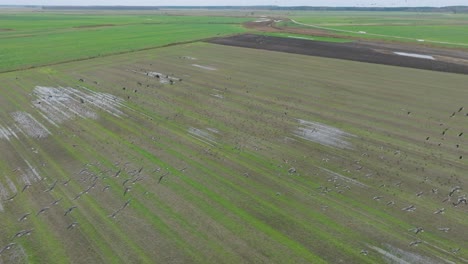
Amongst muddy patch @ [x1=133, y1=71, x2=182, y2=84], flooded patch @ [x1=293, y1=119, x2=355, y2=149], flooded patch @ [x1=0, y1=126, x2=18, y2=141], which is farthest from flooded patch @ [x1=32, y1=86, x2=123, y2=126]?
flooded patch @ [x1=293, y1=119, x2=355, y2=149]

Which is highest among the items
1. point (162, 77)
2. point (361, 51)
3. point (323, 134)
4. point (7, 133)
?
point (361, 51)

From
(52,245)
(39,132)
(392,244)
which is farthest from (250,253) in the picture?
(39,132)

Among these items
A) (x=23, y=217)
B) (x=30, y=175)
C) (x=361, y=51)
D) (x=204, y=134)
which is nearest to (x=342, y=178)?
(x=204, y=134)

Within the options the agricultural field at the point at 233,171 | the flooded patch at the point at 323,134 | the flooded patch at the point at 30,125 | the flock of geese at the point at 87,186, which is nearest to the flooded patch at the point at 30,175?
the agricultural field at the point at 233,171

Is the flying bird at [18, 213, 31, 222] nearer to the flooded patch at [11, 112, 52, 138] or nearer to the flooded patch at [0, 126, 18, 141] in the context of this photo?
the flooded patch at [11, 112, 52, 138]

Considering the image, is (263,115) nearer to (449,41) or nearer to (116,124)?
(116,124)

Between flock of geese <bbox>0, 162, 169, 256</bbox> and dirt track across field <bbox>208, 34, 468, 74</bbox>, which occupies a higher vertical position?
dirt track across field <bbox>208, 34, 468, 74</bbox>

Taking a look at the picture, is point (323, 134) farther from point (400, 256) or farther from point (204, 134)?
point (400, 256)
